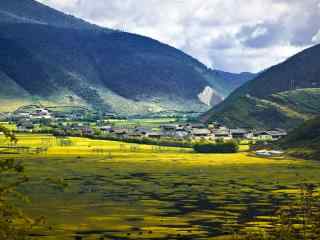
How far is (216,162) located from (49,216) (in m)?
107

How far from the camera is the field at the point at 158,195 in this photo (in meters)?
87.3

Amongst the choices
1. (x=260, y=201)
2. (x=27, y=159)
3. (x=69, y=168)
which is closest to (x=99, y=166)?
(x=69, y=168)

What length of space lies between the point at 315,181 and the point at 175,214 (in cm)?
5499

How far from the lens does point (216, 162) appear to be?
198 m

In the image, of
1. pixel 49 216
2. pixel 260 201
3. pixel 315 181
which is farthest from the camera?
pixel 315 181

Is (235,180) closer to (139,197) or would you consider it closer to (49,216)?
(139,197)

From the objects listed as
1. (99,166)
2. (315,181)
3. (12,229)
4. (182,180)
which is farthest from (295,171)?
(12,229)

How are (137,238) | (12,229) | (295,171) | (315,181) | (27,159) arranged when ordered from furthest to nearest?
(27,159), (295,171), (315,181), (137,238), (12,229)

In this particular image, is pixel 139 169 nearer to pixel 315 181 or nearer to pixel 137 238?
pixel 315 181

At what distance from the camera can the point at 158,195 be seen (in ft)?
401

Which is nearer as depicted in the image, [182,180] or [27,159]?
[182,180]

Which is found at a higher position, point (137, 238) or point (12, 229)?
point (12, 229)

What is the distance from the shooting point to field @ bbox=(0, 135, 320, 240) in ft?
286

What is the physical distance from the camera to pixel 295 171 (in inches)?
6688
